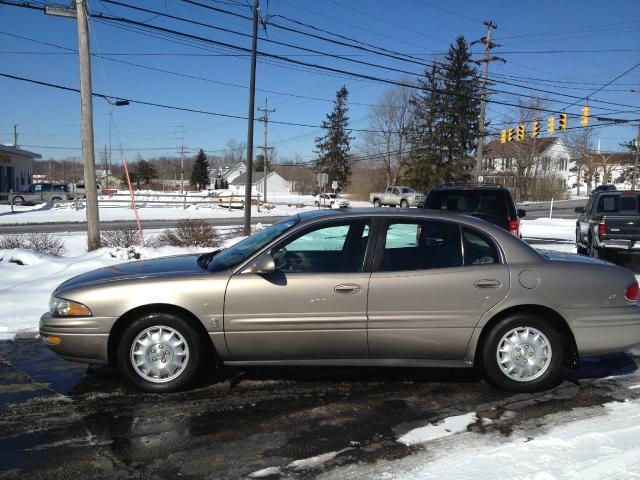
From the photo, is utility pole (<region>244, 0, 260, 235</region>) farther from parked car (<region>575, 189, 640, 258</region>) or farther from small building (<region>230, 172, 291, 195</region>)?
small building (<region>230, 172, 291, 195</region>)

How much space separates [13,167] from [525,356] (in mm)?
51447

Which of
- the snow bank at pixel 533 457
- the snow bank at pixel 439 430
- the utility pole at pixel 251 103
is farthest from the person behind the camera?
the utility pole at pixel 251 103

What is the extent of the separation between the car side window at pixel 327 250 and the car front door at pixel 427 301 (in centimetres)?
19

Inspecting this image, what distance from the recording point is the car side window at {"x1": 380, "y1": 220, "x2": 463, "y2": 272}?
4328mm

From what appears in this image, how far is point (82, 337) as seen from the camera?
416 cm

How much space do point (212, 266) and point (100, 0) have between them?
1165 cm

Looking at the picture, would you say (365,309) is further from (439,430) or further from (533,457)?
(533,457)

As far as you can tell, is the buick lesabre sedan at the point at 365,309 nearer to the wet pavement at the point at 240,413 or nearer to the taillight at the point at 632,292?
the taillight at the point at 632,292

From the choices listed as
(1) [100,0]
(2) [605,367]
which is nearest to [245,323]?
(2) [605,367]

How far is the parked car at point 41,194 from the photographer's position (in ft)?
130

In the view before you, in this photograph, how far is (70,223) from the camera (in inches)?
1049

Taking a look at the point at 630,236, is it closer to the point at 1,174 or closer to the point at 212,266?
the point at 212,266

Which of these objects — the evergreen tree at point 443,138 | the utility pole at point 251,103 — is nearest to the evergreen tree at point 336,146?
the evergreen tree at point 443,138

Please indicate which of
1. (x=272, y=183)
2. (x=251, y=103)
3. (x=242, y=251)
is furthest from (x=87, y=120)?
(x=272, y=183)
